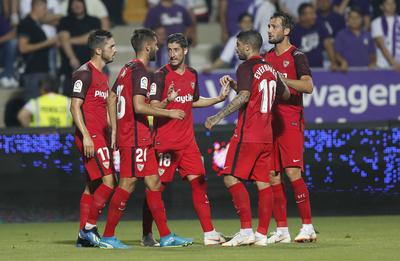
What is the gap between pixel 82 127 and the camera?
1292 centimetres

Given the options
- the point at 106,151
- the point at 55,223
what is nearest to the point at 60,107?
the point at 55,223

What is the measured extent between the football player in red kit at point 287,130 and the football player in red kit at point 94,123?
66.8 inches

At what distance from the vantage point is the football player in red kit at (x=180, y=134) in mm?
13156

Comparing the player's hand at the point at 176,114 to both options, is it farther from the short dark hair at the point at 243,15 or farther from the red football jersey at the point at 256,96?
the short dark hair at the point at 243,15

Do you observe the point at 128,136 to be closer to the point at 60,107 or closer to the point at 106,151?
the point at 106,151

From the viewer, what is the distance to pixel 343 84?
65.5ft

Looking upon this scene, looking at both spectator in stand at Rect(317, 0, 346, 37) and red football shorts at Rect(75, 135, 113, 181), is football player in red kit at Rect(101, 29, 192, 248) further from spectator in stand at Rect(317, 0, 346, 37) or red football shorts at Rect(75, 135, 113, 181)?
spectator in stand at Rect(317, 0, 346, 37)

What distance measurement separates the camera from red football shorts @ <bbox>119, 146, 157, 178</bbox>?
12.9 metres

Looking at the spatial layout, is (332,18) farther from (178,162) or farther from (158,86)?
(158,86)

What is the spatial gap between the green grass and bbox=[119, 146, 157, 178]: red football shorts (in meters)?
0.74

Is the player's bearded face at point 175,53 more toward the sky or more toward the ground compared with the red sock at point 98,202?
more toward the sky

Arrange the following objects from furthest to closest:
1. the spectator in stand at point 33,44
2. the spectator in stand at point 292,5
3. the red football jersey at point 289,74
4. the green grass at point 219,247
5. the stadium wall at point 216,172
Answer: the spectator in stand at point 292,5, the spectator in stand at point 33,44, the stadium wall at point 216,172, the red football jersey at point 289,74, the green grass at point 219,247

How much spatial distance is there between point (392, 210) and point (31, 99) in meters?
6.40

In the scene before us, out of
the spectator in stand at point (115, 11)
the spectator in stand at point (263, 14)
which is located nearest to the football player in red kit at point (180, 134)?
the spectator in stand at point (263, 14)
